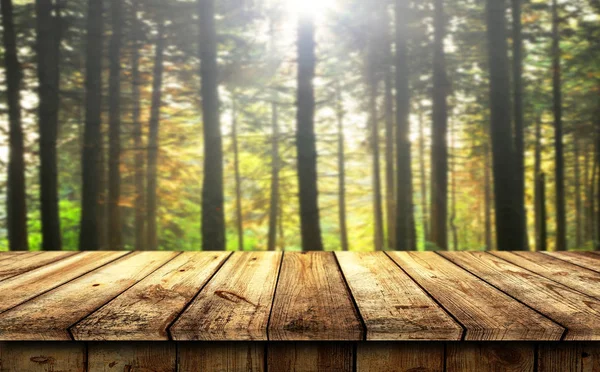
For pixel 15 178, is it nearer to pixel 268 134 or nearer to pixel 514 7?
pixel 268 134

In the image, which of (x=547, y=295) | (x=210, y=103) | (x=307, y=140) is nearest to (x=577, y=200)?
(x=307, y=140)

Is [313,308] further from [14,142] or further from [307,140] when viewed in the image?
[14,142]

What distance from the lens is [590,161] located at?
17.3ft

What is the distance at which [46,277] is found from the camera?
1792mm

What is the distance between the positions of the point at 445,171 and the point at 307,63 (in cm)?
247

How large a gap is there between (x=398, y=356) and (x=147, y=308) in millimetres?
770

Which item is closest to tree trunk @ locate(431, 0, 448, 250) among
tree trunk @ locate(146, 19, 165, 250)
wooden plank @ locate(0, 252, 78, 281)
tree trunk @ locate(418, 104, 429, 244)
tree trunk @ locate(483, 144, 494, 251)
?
tree trunk @ locate(418, 104, 429, 244)

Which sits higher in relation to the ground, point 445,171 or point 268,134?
point 268,134

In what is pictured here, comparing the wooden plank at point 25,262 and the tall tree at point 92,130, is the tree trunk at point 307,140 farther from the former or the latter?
the wooden plank at point 25,262

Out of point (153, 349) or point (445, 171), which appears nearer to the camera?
point (153, 349)

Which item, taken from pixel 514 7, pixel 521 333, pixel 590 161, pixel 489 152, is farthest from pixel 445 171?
pixel 521 333

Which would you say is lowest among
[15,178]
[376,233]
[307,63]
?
[376,233]

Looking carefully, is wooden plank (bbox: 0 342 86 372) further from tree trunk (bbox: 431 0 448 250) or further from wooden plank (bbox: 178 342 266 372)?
tree trunk (bbox: 431 0 448 250)

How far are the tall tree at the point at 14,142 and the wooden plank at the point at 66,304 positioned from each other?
3.66 meters
